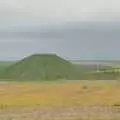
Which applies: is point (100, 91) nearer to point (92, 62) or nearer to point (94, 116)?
point (94, 116)

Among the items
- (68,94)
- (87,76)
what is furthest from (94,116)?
(87,76)

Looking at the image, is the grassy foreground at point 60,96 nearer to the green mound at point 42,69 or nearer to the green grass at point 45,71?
the green grass at point 45,71

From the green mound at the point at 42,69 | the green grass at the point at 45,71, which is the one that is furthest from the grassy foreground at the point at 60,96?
the green mound at the point at 42,69

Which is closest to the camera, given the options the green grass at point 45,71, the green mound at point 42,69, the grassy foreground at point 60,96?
the grassy foreground at point 60,96

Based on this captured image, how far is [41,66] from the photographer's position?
80.2m

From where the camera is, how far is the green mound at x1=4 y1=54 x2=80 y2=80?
78062 mm

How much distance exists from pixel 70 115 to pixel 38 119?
2362 millimetres

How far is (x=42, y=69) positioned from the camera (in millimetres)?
79938

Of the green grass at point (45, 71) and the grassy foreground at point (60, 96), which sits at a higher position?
the grassy foreground at point (60, 96)

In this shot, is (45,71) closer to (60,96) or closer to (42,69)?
(42,69)

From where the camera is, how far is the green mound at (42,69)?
78.1 metres

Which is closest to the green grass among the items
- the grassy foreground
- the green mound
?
the green mound

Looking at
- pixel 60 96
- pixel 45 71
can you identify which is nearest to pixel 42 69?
pixel 45 71

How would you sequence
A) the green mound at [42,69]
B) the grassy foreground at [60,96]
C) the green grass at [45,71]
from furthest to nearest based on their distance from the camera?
the green mound at [42,69]
the green grass at [45,71]
the grassy foreground at [60,96]
